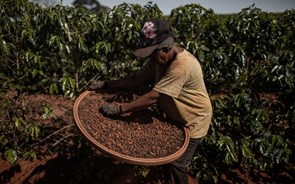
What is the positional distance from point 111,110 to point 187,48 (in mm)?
1096

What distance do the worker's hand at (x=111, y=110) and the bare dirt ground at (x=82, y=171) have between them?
0.85 m

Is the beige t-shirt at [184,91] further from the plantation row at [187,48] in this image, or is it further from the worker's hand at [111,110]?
the plantation row at [187,48]

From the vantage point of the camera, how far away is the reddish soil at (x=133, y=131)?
6.00ft

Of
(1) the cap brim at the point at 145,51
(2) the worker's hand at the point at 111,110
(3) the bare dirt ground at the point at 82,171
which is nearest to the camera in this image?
(1) the cap brim at the point at 145,51

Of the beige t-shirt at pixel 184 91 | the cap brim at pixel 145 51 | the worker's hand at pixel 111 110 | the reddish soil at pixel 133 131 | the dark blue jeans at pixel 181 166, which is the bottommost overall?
the dark blue jeans at pixel 181 166

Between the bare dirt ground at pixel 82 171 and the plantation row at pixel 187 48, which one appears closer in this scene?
the plantation row at pixel 187 48

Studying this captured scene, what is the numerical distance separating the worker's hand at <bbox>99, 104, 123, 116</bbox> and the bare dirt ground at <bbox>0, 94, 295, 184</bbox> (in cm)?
85

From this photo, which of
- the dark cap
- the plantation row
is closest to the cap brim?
the dark cap

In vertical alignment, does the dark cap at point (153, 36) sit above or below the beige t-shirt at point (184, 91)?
above

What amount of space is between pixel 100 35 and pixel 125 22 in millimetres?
299

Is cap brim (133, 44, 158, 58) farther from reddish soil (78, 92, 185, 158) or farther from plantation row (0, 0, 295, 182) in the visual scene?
plantation row (0, 0, 295, 182)

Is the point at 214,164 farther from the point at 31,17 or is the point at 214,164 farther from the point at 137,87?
the point at 31,17

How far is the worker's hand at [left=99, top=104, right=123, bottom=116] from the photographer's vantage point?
193cm

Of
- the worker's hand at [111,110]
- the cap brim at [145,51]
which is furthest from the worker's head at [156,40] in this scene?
the worker's hand at [111,110]
